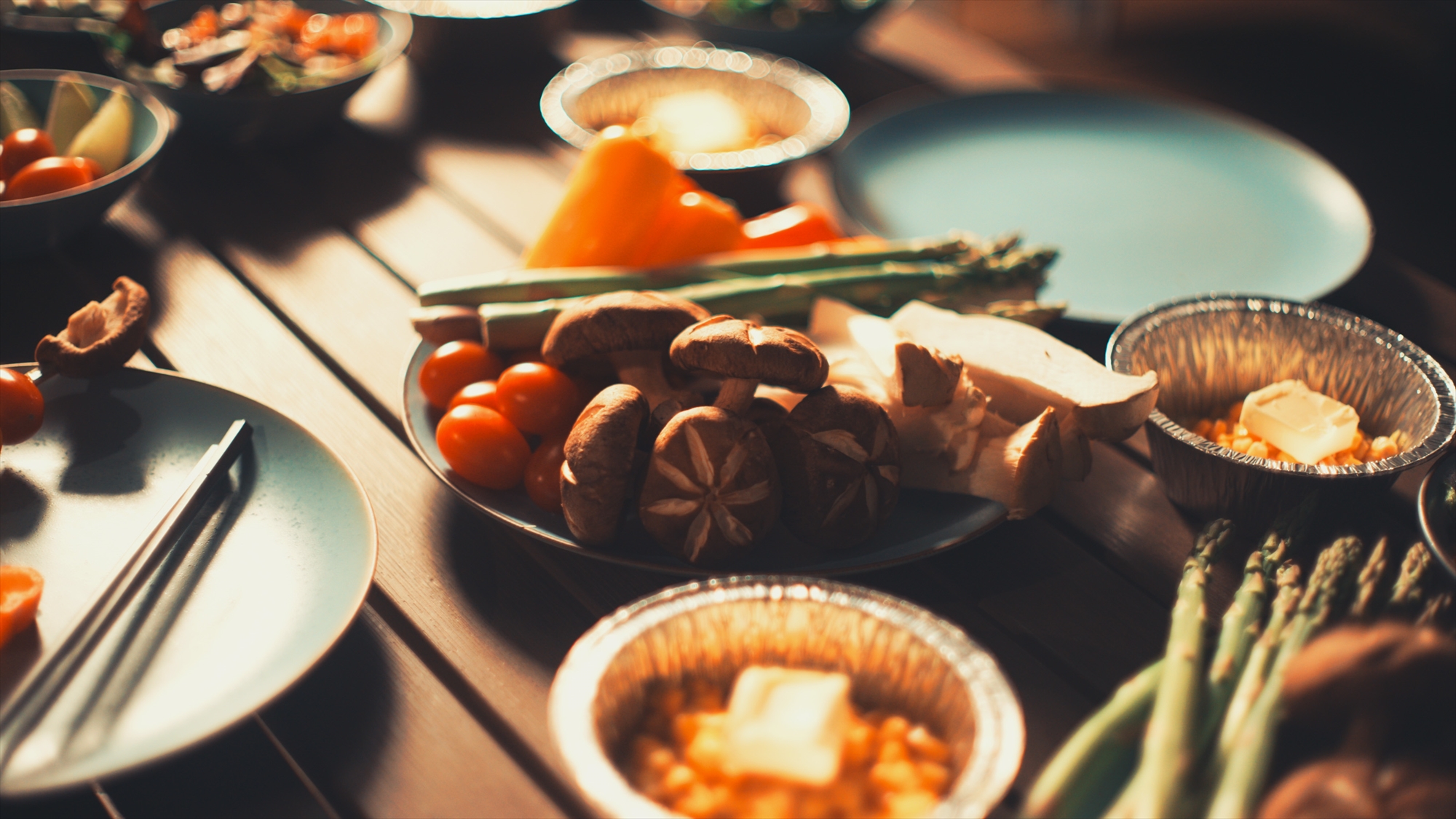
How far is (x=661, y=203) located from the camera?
1.69 meters

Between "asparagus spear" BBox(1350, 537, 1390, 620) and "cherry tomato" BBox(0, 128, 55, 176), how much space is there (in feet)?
6.47

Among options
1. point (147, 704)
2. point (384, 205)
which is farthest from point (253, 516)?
point (384, 205)

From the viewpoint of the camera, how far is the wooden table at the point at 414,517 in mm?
955

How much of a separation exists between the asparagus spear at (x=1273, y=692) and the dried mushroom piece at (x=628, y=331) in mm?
645

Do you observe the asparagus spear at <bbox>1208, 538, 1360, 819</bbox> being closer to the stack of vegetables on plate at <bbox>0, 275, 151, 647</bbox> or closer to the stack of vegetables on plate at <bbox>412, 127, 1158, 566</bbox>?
the stack of vegetables on plate at <bbox>412, 127, 1158, 566</bbox>

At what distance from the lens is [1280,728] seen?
2.75 ft

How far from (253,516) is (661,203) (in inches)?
32.4

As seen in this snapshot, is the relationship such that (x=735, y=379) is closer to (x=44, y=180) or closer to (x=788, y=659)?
(x=788, y=659)

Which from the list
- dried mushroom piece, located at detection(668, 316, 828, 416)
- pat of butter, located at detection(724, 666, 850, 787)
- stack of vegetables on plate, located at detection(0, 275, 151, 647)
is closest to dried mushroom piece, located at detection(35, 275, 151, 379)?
stack of vegetables on plate, located at detection(0, 275, 151, 647)

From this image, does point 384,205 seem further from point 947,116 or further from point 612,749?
point 612,749

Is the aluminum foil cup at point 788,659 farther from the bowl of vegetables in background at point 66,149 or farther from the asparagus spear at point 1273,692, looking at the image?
the bowl of vegetables in background at point 66,149

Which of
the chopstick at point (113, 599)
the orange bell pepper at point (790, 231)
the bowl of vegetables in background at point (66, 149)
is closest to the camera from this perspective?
the chopstick at point (113, 599)

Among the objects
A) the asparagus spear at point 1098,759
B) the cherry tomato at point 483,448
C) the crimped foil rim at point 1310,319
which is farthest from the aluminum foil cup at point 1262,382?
the cherry tomato at point 483,448

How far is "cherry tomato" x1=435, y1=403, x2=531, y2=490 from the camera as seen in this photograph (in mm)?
1193
